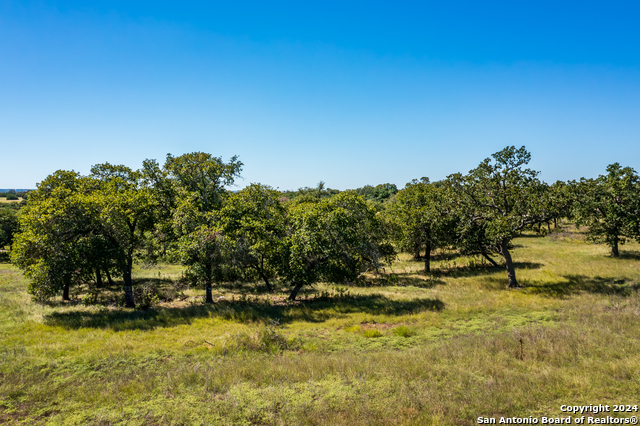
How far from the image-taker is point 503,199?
24906mm

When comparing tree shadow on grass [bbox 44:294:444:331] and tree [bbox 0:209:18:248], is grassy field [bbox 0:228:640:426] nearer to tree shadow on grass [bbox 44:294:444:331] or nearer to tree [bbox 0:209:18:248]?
tree shadow on grass [bbox 44:294:444:331]

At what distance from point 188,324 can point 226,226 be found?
6840 millimetres

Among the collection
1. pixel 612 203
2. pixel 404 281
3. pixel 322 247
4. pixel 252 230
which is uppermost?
pixel 612 203

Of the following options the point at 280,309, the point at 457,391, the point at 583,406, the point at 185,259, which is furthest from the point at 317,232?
the point at 583,406

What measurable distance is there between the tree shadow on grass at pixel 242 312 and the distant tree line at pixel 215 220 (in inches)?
75.7

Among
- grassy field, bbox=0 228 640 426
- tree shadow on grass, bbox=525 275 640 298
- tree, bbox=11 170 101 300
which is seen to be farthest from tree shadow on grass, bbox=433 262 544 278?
tree, bbox=11 170 101 300

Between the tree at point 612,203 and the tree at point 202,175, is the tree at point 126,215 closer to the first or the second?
the tree at point 202,175

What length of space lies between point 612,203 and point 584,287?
9701 mm

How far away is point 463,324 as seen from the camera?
54.4ft

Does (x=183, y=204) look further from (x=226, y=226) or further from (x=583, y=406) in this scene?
(x=583, y=406)

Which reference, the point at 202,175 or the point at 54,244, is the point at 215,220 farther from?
the point at 54,244

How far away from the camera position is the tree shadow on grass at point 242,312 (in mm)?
17906

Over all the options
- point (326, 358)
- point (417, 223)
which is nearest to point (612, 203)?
point (417, 223)

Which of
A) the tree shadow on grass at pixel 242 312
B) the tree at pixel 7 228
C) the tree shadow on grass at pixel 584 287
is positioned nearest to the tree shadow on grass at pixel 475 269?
the tree shadow on grass at pixel 584 287
